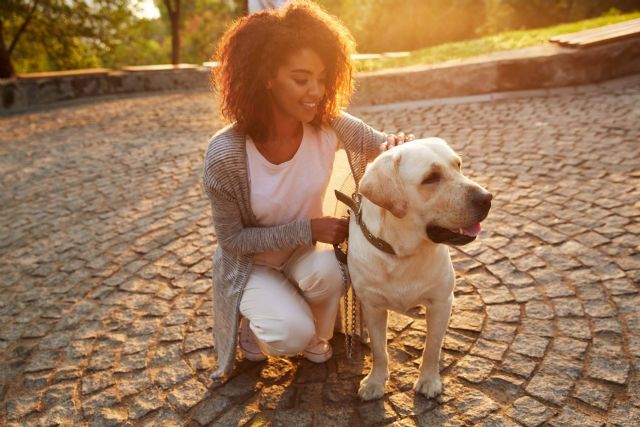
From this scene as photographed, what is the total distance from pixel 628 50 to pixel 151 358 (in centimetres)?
797

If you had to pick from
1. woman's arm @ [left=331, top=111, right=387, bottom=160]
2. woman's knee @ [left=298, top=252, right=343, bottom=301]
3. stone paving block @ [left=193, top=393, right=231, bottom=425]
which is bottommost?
stone paving block @ [left=193, top=393, right=231, bottom=425]

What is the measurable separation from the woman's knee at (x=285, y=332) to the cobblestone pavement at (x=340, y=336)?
12.2 inches

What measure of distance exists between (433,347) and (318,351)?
2.44 feet

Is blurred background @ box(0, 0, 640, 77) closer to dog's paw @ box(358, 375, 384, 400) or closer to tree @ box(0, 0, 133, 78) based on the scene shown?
tree @ box(0, 0, 133, 78)

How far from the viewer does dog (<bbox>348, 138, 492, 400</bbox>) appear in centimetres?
219

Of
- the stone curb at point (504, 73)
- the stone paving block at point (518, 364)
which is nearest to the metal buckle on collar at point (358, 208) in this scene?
the stone paving block at point (518, 364)

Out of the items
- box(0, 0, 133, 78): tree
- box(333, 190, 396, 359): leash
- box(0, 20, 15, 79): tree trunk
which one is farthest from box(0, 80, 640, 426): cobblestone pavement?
box(0, 0, 133, 78): tree

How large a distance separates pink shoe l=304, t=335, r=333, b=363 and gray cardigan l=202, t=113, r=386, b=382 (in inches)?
18.4

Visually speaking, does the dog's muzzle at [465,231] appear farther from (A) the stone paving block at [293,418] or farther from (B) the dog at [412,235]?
(A) the stone paving block at [293,418]

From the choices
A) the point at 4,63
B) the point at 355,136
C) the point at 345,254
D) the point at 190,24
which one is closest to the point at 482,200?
the point at 345,254

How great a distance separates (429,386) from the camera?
262cm

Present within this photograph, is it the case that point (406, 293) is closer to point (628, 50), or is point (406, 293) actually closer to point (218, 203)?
point (218, 203)

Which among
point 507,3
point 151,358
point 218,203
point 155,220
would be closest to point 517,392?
point 218,203

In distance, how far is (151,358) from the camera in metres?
3.19
